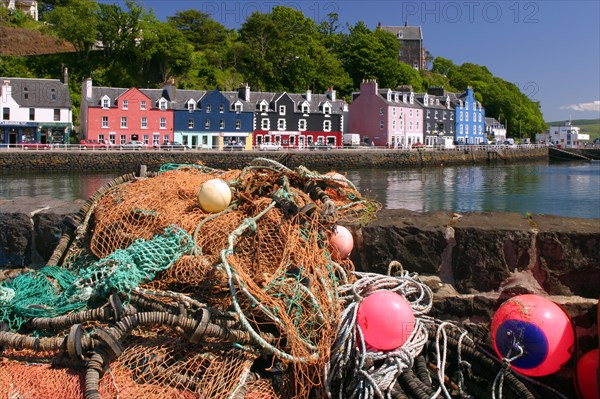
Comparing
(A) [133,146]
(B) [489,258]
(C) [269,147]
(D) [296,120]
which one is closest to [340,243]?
(B) [489,258]

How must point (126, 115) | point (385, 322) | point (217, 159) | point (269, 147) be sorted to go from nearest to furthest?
point (385, 322)
point (217, 159)
point (126, 115)
point (269, 147)

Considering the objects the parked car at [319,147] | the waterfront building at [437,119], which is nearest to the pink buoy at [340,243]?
the parked car at [319,147]

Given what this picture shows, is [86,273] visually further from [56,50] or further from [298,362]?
[56,50]

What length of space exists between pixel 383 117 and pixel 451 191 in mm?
32984

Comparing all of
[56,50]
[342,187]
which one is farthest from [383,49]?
[342,187]

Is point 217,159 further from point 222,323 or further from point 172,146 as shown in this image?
point 222,323

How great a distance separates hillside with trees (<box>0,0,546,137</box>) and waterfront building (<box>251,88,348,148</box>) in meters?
10.8

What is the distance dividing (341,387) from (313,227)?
82cm

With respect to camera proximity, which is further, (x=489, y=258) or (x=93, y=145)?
(x=93, y=145)

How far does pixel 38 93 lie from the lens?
49250 mm

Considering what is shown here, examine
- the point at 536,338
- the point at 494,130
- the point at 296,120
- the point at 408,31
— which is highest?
the point at 408,31

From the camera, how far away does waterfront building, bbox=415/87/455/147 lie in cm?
6925

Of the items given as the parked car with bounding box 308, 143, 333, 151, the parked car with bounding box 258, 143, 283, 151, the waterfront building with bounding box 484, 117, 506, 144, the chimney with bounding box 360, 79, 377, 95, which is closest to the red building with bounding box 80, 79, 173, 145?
the parked car with bounding box 258, 143, 283, 151

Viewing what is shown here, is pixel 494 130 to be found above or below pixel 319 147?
above
